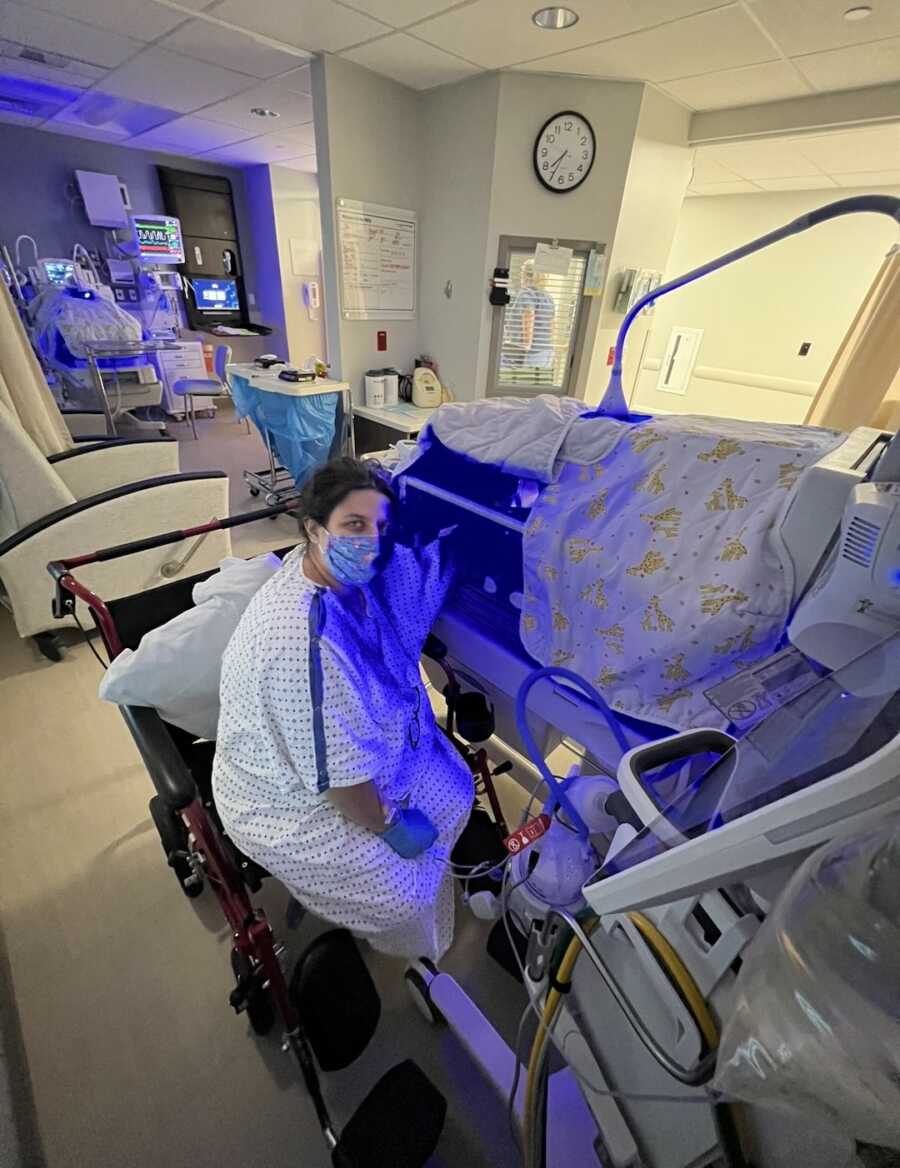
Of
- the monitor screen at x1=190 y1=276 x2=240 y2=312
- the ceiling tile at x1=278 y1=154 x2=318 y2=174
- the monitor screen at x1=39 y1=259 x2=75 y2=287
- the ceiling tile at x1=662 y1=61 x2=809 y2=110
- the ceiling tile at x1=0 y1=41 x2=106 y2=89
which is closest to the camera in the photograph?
the ceiling tile at x1=662 y1=61 x2=809 y2=110

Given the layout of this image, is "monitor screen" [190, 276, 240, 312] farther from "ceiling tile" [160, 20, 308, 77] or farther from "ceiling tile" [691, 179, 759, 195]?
"ceiling tile" [691, 179, 759, 195]

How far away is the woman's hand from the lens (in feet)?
3.00

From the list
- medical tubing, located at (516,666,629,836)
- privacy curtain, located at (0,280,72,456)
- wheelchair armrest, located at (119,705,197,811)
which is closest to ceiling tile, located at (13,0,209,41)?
privacy curtain, located at (0,280,72,456)

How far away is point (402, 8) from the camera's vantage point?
1790 millimetres

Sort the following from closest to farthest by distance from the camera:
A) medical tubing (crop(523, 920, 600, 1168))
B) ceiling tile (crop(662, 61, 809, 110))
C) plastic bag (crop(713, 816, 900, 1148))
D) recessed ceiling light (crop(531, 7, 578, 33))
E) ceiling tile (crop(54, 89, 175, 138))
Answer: plastic bag (crop(713, 816, 900, 1148)) → medical tubing (crop(523, 920, 600, 1168)) → recessed ceiling light (crop(531, 7, 578, 33)) → ceiling tile (crop(662, 61, 809, 110)) → ceiling tile (crop(54, 89, 175, 138))

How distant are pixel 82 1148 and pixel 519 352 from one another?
132 inches

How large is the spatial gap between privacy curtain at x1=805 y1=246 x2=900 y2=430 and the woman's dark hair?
9.73 ft

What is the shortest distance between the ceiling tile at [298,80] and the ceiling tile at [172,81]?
222 millimetres

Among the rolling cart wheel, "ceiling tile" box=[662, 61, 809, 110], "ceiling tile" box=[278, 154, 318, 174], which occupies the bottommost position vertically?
the rolling cart wheel

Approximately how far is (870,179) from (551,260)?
290 cm

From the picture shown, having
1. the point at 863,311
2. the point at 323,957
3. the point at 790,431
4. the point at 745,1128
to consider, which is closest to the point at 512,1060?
the point at 323,957

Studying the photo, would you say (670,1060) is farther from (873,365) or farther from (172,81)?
(172,81)

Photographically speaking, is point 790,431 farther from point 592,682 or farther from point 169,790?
point 169,790

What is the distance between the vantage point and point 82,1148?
0.93m
